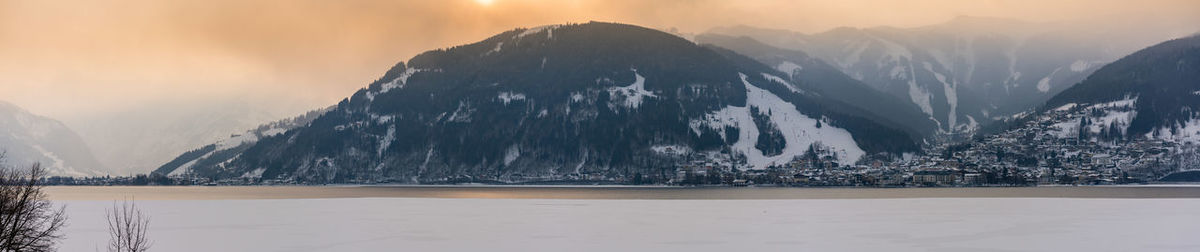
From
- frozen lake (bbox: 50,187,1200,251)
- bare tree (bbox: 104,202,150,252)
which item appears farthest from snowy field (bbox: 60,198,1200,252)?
bare tree (bbox: 104,202,150,252)

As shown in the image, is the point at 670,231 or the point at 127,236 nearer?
the point at 127,236

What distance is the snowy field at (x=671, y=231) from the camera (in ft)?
184

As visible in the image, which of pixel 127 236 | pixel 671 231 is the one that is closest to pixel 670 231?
pixel 671 231

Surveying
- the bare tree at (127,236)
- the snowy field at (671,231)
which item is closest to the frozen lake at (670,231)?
the snowy field at (671,231)

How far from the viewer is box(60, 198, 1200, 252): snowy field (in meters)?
56.2

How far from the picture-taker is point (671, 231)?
226 feet

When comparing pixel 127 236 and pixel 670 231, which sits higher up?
pixel 127 236

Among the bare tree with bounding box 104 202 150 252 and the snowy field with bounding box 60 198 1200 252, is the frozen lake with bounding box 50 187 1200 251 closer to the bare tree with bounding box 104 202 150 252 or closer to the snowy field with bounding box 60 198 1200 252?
the snowy field with bounding box 60 198 1200 252

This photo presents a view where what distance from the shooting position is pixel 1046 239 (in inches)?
2406

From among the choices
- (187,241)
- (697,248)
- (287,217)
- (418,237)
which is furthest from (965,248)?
(287,217)

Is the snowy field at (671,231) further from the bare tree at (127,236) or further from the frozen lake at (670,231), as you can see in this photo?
the bare tree at (127,236)

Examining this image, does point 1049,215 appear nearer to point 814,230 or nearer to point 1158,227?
point 1158,227

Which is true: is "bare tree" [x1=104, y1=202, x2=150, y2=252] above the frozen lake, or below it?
above

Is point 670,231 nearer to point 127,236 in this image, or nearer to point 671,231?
point 671,231
